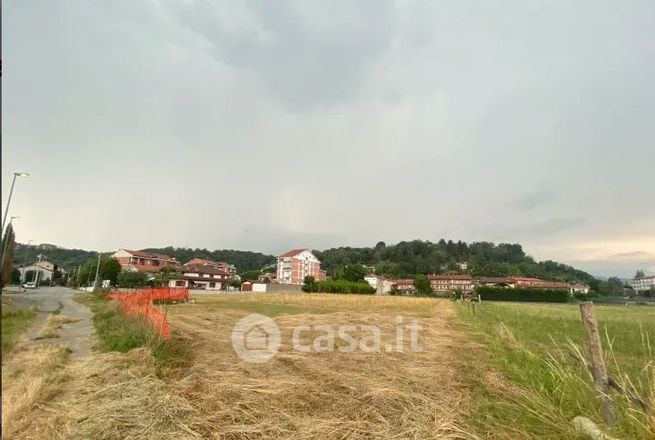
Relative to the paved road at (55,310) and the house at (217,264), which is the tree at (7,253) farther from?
the house at (217,264)

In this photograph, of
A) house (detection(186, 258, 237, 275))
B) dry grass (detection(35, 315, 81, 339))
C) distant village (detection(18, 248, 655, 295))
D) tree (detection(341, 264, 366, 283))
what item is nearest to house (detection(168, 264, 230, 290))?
distant village (detection(18, 248, 655, 295))

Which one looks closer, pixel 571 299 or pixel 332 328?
pixel 332 328

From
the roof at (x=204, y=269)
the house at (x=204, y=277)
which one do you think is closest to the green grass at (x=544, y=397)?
the house at (x=204, y=277)

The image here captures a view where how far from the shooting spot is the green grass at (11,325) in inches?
40.6

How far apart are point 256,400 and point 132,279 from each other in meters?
47.2

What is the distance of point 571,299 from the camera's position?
54281 millimetres

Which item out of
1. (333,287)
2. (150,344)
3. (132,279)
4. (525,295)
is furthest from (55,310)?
(525,295)

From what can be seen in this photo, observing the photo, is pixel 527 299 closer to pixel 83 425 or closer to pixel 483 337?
pixel 483 337

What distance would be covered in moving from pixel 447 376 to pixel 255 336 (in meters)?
5.32

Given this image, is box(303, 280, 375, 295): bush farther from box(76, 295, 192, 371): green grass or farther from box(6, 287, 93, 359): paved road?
box(76, 295, 192, 371): green grass

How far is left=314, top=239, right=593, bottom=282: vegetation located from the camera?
110062mm

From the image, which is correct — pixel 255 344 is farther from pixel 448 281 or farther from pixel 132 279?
pixel 448 281

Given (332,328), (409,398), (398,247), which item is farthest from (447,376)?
(398,247)

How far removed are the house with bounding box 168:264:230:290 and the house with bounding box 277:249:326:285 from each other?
18.2m
